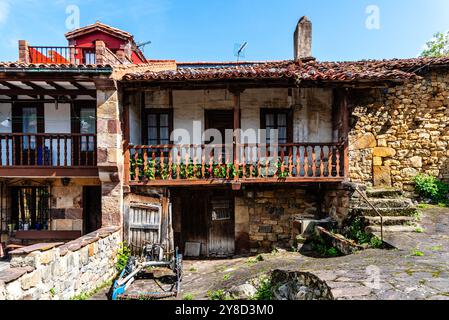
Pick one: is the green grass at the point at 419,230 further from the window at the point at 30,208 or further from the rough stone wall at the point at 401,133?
the window at the point at 30,208

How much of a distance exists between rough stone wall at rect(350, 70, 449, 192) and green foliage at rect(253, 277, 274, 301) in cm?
415

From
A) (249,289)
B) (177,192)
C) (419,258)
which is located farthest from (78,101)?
(419,258)

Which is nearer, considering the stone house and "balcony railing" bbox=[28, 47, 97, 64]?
the stone house

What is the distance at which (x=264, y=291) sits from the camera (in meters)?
4.71

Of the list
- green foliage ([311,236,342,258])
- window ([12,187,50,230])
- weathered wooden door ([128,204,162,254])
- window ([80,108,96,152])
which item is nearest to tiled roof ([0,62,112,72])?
window ([80,108,96,152])

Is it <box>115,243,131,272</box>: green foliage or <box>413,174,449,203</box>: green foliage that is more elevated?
<box>413,174,449,203</box>: green foliage

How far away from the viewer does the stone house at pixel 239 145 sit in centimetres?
656

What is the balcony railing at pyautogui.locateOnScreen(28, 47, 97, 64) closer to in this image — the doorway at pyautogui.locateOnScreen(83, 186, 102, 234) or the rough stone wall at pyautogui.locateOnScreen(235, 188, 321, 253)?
the doorway at pyautogui.locateOnScreen(83, 186, 102, 234)

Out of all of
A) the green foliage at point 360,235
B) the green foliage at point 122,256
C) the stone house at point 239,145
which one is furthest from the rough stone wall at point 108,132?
the green foliage at point 360,235

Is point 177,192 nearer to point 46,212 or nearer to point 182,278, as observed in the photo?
point 182,278

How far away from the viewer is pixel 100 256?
5.59 metres

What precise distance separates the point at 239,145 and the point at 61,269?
15.1ft

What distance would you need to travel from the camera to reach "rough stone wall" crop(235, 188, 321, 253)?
775 centimetres

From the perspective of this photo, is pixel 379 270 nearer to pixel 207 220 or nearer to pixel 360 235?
pixel 360 235
